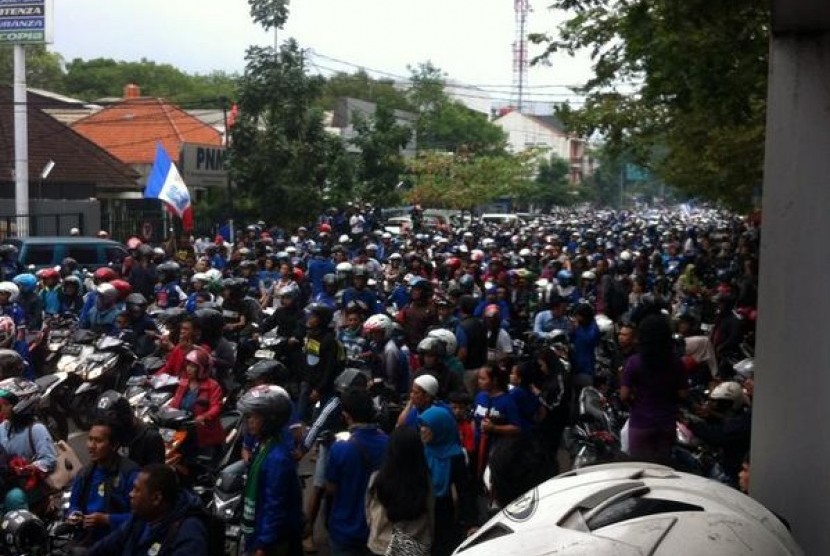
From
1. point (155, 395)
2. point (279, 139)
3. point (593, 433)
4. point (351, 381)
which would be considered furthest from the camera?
point (279, 139)

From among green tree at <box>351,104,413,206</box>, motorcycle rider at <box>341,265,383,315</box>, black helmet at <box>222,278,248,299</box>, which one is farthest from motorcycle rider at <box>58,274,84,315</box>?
green tree at <box>351,104,413,206</box>

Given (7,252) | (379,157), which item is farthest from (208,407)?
(379,157)

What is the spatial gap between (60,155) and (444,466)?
33.8 meters

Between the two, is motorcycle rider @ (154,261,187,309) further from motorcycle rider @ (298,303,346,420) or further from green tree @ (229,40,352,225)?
green tree @ (229,40,352,225)

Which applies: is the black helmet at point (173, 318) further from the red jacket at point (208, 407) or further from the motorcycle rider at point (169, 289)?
the motorcycle rider at point (169, 289)

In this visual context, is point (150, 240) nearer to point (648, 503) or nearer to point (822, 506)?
point (822, 506)

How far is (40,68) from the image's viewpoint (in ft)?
263

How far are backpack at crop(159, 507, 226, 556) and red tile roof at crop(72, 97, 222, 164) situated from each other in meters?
42.4

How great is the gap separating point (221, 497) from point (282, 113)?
26.7 metres

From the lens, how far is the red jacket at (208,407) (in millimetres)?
8469

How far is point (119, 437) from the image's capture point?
6211 mm

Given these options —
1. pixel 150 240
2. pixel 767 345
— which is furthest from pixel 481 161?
pixel 767 345

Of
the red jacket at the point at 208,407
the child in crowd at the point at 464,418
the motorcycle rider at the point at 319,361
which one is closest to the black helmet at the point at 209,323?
the motorcycle rider at the point at 319,361

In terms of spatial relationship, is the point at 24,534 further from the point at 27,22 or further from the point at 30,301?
the point at 27,22
